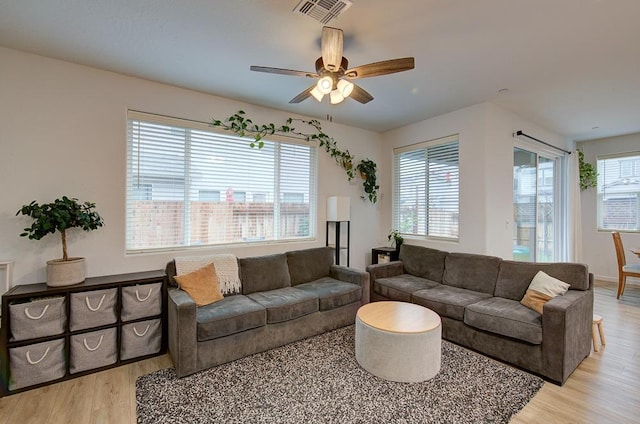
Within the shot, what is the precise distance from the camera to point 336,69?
206 centimetres

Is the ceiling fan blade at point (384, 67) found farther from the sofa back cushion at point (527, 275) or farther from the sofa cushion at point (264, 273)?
the sofa back cushion at point (527, 275)

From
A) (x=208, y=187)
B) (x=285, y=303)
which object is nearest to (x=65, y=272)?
(x=208, y=187)

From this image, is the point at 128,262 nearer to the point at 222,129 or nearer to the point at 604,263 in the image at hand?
the point at 222,129

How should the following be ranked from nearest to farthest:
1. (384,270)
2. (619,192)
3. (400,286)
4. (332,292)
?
(332,292) → (400,286) → (384,270) → (619,192)

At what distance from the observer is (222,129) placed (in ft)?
11.6

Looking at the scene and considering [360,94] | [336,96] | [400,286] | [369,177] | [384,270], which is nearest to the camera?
[336,96]

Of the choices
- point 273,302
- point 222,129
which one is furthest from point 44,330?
point 222,129

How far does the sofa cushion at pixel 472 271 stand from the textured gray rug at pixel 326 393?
90 centimetres

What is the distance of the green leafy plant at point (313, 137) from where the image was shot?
3611mm

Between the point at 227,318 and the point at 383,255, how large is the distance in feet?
9.31

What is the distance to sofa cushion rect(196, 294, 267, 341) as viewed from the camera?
240cm

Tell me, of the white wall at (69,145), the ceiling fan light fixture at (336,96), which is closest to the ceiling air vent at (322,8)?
the ceiling fan light fixture at (336,96)

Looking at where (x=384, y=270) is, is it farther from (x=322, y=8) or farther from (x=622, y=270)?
(x=622, y=270)

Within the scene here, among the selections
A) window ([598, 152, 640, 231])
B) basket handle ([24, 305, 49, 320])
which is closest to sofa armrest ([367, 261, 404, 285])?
basket handle ([24, 305, 49, 320])
